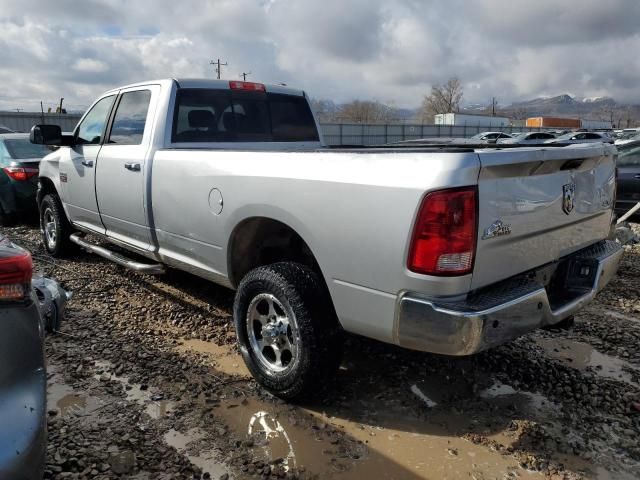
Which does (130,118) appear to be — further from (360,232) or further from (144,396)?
(360,232)

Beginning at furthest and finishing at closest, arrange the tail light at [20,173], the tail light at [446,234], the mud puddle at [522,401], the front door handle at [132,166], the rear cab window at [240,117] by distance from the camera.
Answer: the tail light at [20,173], the rear cab window at [240,117], the front door handle at [132,166], the mud puddle at [522,401], the tail light at [446,234]

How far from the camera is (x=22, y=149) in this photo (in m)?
8.90

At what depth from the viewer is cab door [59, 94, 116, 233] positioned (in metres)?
5.21

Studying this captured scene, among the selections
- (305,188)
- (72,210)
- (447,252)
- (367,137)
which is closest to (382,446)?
(447,252)

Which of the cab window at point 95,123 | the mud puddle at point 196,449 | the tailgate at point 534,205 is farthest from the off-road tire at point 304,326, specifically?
the cab window at point 95,123

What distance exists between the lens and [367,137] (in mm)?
45812

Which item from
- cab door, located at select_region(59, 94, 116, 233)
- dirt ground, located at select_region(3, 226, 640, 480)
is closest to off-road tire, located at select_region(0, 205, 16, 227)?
cab door, located at select_region(59, 94, 116, 233)

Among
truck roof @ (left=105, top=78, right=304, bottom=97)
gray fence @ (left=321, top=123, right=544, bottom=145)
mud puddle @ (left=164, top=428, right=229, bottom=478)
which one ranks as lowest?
mud puddle @ (left=164, top=428, right=229, bottom=478)

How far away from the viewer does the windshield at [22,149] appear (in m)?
8.73

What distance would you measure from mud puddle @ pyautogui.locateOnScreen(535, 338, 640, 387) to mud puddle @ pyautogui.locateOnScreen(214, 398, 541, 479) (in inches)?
51.7

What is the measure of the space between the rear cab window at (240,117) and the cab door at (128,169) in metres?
0.28

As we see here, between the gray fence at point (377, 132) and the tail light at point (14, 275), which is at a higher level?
the gray fence at point (377, 132)

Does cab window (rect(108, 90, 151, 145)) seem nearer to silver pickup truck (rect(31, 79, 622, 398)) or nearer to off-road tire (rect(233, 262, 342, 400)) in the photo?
Result: silver pickup truck (rect(31, 79, 622, 398))

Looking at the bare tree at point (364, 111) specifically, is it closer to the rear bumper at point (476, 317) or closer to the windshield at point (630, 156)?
the windshield at point (630, 156)
